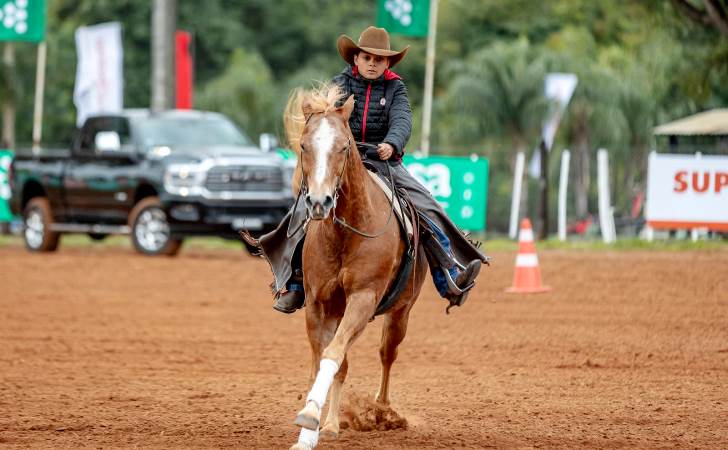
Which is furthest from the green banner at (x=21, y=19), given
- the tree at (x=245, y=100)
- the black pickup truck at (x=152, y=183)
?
the tree at (x=245, y=100)

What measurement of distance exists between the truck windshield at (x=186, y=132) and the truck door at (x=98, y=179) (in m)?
0.36

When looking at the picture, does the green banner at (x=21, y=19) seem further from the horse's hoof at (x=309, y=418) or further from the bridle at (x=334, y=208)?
the horse's hoof at (x=309, y=418)

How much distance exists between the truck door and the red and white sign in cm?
868

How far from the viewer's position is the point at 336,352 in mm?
7523

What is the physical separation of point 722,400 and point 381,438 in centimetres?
282

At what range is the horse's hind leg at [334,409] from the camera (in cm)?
802

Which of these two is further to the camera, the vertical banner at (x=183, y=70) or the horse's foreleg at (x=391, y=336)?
the vertical banner at (x=183, y=70)

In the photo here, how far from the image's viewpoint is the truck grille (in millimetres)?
21609

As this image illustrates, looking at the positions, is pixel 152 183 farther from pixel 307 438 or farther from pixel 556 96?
pixel 556 96

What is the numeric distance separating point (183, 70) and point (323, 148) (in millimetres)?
25064

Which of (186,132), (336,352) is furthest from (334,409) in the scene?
(186,132)

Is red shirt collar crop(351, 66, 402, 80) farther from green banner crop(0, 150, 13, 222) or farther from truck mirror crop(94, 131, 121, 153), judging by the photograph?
green banner crop(0, 150, 13, 222)

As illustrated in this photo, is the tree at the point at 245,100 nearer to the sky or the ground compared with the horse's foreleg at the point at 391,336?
nearer to the sky

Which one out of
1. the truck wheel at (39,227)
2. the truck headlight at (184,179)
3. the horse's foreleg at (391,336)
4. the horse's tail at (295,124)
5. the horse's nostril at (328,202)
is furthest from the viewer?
the truck wheel at (39,227)
